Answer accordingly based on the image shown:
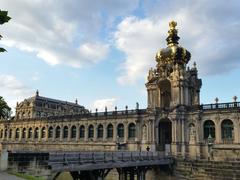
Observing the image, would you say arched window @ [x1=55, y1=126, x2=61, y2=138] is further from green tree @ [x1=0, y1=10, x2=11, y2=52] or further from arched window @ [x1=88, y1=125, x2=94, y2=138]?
green tree @ [x1=0, y1=10, x2=11, y2=52]

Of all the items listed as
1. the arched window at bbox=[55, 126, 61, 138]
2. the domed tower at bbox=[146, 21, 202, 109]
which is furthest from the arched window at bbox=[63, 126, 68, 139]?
the domed tower at bbox=[146, 21, 202, 109]

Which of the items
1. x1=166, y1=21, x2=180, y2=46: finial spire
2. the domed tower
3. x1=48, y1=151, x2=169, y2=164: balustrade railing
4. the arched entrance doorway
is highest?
x1=166, y1=21, x2=180, y2=46: finial spire

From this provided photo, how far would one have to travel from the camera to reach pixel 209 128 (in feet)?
158

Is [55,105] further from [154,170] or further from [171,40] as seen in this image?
[154,170]

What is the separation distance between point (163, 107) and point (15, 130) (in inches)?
2013

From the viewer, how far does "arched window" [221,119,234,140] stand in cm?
4553

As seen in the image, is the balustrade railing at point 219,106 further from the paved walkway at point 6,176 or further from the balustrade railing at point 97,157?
the paved walkway at point 6,176

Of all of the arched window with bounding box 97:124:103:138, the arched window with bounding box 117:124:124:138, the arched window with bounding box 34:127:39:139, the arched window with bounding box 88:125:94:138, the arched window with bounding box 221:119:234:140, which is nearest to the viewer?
the arched window with bounding box 221:119:234:140

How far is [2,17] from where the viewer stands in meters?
12.8

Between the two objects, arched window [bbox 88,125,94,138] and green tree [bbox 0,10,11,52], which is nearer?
green tree [bbox 0,10,11,52]

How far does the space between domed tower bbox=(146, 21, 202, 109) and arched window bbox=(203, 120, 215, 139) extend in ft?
17.4

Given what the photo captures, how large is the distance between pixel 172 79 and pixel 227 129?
1289 centimetres

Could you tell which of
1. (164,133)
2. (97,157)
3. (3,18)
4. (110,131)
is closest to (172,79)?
(164,133)

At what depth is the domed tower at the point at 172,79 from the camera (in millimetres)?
52669
